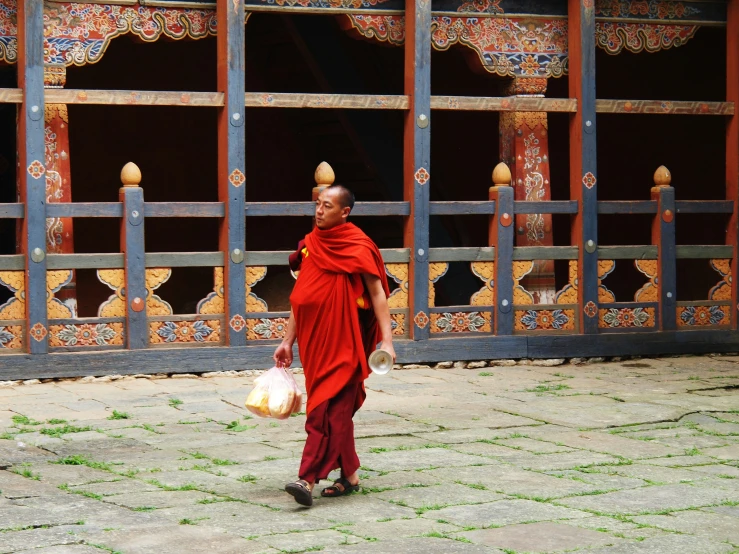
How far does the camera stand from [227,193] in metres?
9.00

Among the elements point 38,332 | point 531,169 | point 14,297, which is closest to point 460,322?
point 531,169

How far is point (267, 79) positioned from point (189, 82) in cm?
79

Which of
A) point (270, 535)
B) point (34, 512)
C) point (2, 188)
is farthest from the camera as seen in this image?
point (2, 188)

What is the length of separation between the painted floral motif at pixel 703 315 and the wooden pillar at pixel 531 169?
114cm

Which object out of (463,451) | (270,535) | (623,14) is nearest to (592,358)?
(623,14)

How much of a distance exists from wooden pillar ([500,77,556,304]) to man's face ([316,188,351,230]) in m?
4.54

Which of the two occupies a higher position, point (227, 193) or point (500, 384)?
point (227, 193)

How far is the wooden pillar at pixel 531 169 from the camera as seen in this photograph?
9844 millimetres

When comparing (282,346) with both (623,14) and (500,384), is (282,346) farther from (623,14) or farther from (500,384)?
(623,14)

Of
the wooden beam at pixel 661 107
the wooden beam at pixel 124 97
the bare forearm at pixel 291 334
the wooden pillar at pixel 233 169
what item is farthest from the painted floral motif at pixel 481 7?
the bare forearm at pixel 291 334

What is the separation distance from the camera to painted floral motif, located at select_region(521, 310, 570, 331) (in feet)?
32.1

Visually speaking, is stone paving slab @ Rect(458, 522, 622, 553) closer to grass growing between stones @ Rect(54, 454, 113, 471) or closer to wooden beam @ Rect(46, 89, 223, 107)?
grass growing between stones @ Rect(54, 454, 113, 471)

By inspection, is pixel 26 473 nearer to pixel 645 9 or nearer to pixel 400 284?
pixel 400 284

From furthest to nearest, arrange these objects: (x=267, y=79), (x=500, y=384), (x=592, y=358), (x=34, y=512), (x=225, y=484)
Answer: (x=267, y=79)
(x=592, y=358)
(x=500, y=384)
(x=225, y=484)
(x=34, y=512)
